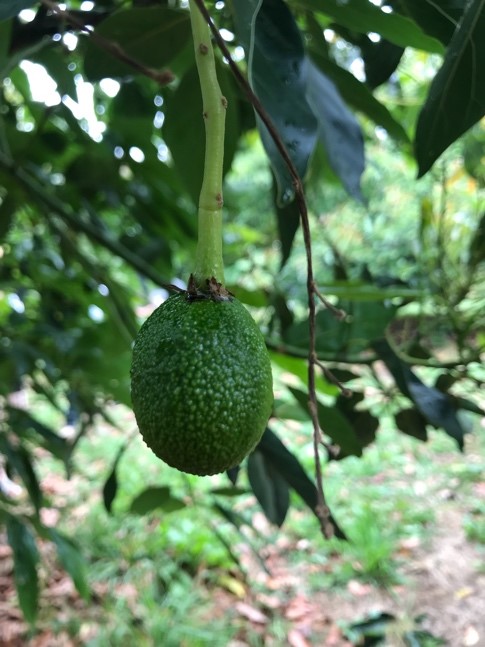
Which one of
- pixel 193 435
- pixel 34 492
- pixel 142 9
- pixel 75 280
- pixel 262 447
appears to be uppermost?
pixel 75 280

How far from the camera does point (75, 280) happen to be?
1140mm

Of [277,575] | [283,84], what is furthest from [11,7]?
[277,575]

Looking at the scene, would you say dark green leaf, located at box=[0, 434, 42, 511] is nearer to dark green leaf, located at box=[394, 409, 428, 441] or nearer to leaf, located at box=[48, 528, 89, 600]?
leaf, located at box=[48, 528, 89, 600]

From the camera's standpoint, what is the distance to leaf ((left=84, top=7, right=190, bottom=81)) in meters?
0.50

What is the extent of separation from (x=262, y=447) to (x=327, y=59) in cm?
35

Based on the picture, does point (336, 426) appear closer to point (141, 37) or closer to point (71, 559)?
point (141, 37)

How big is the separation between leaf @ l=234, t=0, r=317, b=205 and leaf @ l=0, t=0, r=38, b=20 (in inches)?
4.7

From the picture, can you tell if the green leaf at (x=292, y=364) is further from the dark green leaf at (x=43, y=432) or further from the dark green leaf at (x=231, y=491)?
the dark green leaf at (x=43, y=432)

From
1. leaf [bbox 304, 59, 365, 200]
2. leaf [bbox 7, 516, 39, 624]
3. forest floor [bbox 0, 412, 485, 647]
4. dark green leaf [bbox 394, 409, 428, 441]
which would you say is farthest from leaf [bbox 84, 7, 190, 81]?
forest floor [bbox 0, 412, 485, 647]

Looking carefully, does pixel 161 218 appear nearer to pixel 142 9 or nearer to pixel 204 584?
pixel 142 9

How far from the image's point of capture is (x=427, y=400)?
0.65 meters

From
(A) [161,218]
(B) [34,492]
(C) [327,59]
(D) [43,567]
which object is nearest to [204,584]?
(D) [43,567]

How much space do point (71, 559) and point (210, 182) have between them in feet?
2.98

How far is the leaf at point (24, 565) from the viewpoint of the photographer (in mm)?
966
